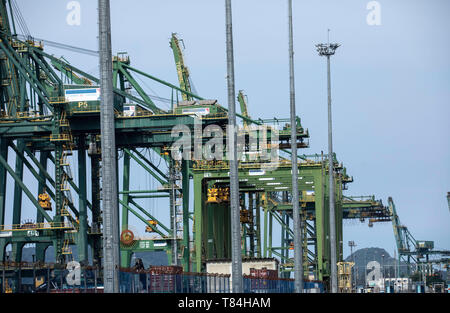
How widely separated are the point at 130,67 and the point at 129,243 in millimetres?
20430

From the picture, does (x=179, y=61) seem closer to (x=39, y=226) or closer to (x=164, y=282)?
(x=39, y=226)

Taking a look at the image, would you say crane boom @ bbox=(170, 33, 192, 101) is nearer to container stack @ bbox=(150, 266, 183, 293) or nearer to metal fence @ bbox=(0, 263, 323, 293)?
metal fence @ bbox=(0, 263, 323, 293)

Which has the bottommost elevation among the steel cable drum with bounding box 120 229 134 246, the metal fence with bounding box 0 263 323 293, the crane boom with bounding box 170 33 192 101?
the metal fence with bounding box 0 263 323 293

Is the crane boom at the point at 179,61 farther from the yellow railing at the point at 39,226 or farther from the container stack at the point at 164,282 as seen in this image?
the container stack at the point at 164,282

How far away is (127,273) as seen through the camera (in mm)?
39500

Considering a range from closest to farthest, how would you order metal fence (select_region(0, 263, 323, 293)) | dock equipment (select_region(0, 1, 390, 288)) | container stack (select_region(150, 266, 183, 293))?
metal fence (select_region(0, 263, 323, 293)), container stack (select_region(150, 266, 183, 293)), dock equipment (select_region(0, 1, 390, 288))

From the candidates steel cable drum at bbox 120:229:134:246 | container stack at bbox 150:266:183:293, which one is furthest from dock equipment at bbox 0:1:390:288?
container stack at bbox 150:266:183:293

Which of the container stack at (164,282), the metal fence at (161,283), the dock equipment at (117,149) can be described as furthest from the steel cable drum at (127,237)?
the container stack at (164,282)

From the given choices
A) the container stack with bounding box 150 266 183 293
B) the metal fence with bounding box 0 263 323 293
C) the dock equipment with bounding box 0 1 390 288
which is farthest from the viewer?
the dock equipment with bounding box 0 1 390 288

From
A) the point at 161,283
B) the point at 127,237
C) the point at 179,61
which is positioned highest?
the point at 179,61

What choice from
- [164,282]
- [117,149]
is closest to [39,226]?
[117,149]

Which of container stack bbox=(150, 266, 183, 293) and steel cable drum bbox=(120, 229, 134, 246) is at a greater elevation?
steel cable drum bbox=(120, 229, 134, 246)

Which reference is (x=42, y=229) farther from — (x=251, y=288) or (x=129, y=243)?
(x=251, y=288)
